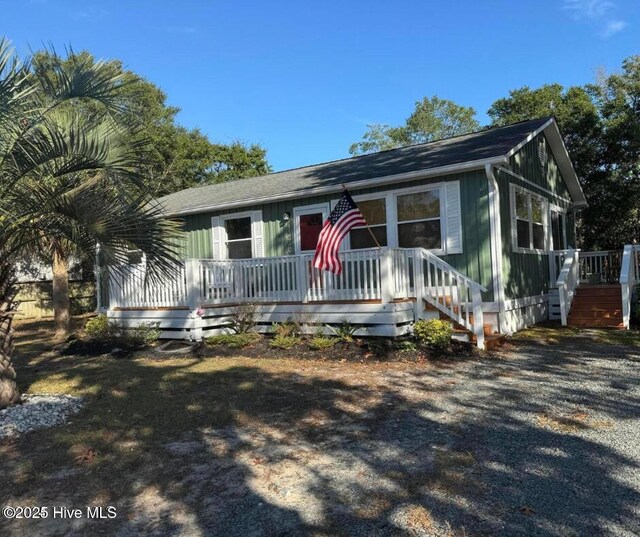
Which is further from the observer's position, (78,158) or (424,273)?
(424,273)

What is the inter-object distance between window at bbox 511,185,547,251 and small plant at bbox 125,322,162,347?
7.61 m

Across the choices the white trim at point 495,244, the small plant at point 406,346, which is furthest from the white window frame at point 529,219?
the small plant at point 406,346

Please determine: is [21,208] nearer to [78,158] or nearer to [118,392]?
[78,158]

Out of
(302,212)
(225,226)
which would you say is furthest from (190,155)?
(302,212)

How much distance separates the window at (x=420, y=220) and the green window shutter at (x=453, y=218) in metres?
0.20

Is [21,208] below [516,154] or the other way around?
below

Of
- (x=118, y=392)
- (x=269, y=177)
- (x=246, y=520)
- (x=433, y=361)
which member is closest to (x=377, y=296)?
(x=433, y=361)

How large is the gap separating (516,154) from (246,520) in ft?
32.7

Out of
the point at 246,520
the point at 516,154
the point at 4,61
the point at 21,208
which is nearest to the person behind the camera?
the point at 246,520

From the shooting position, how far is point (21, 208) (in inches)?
202

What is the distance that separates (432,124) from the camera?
39719 mm

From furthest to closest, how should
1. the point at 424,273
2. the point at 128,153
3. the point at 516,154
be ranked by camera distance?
the point at 516,154, the point at 424,273, the point at 128,153

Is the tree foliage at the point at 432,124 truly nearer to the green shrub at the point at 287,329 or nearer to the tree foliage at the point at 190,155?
the tree foliage at the point at 190,155

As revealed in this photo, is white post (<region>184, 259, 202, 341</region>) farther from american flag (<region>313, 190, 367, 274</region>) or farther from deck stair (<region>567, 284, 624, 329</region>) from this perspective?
deck stair (<region>567, 284, 624, 329</region>)
